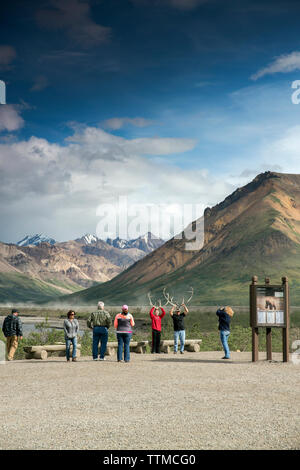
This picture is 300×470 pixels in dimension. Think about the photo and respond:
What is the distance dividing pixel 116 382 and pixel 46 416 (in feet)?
15.2

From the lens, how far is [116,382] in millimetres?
15398

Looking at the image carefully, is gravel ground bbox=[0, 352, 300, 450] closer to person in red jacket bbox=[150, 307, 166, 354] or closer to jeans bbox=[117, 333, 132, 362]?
jeans bbox=[117, 333, 132, 362]

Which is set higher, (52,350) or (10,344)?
(10,344)

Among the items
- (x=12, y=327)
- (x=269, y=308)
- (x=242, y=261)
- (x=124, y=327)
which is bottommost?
(x=12, y=327)

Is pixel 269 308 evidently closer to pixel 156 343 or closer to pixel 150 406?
pixel 156 343

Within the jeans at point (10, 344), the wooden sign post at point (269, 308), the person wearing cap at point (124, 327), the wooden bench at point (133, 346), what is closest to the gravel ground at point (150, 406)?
the person wearing cap at point (124, 327)

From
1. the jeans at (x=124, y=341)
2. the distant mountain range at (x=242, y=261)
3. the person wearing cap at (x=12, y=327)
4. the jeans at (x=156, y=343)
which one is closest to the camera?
the jeans at (x=124, y=341)

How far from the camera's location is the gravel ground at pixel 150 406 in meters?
8.97

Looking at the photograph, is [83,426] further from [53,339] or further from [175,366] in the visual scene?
[53,339]

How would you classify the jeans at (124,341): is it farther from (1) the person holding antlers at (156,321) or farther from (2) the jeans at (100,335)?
(1) the person holding antlers at (156,321)

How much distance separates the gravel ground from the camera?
8.97m

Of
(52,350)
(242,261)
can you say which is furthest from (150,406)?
(242,261)

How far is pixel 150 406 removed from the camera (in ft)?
38.9
